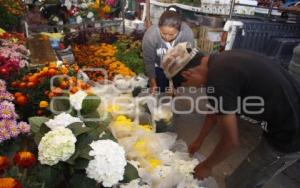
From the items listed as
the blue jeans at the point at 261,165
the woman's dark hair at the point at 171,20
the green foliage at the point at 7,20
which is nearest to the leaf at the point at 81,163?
the blue jeans at the point at 261,165

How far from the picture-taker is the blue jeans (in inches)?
71.9

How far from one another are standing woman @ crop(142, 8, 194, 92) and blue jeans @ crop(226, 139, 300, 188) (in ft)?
3.55

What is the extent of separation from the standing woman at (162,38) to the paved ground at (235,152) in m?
0.53

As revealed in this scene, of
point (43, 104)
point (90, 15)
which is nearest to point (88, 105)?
point (43, 104)

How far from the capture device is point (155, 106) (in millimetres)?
2113

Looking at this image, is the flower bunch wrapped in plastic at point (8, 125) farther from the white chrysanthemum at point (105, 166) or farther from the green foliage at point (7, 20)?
the green foliage at point (7, 20)

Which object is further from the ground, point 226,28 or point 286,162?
point 226,28

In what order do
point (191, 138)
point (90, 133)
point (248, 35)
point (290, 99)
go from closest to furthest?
1. point (90, 133)
2. point (290, 99)
3. point (191, 138)
4. point (248, 35)

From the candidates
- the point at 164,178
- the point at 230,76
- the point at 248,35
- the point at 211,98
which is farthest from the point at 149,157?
the point at 248,35

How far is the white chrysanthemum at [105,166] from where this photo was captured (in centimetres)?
111

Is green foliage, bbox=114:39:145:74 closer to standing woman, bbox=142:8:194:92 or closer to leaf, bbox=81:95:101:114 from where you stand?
standing woman, bbox=142:8:194:92

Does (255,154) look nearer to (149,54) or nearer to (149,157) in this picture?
(149,157)

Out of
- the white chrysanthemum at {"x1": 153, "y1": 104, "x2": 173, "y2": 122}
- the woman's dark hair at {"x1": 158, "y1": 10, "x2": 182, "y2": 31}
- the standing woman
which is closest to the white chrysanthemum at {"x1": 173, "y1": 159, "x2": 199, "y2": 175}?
the white chrysanthemum at {"x1": 153, "y1": 104, "x2": 173, "y2": 122}

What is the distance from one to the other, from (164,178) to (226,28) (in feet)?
11.3
